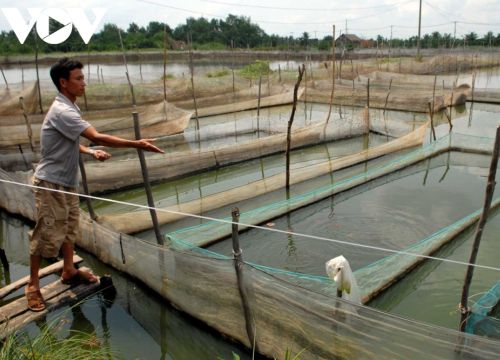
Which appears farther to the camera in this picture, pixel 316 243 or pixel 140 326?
pixel 316 243

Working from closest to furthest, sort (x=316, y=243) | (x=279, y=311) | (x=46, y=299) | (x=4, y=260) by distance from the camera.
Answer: (x=279, y=311), (x=46, y=299), (x=4, y=260), (x=316, y=243)

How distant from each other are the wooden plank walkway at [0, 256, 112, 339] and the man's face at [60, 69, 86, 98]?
1338 mm

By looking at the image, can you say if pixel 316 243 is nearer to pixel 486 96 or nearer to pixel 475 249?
pixel 475 249

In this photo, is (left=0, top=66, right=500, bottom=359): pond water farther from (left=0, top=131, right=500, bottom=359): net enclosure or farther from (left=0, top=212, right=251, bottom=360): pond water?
(left=0, top=131, right=500, bottom=359): net enclosure

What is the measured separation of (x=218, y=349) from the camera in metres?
2.73

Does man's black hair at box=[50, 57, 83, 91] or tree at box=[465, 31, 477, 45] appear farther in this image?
tree at box=[465, 31, 477, 45]

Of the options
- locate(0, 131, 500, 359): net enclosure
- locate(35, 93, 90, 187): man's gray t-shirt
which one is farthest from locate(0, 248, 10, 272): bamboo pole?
locate(35, 93, 90, 187): man's gray t-shirt

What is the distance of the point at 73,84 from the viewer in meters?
2.36

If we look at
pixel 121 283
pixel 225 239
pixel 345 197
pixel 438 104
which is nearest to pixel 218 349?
pixel 121 283

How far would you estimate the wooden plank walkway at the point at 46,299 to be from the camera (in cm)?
259

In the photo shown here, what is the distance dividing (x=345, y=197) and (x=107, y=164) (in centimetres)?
312

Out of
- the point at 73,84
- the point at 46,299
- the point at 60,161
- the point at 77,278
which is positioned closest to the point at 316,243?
the point at 77,278

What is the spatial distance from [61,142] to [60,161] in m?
0.12

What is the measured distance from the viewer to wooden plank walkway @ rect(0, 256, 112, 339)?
2.59 meters
